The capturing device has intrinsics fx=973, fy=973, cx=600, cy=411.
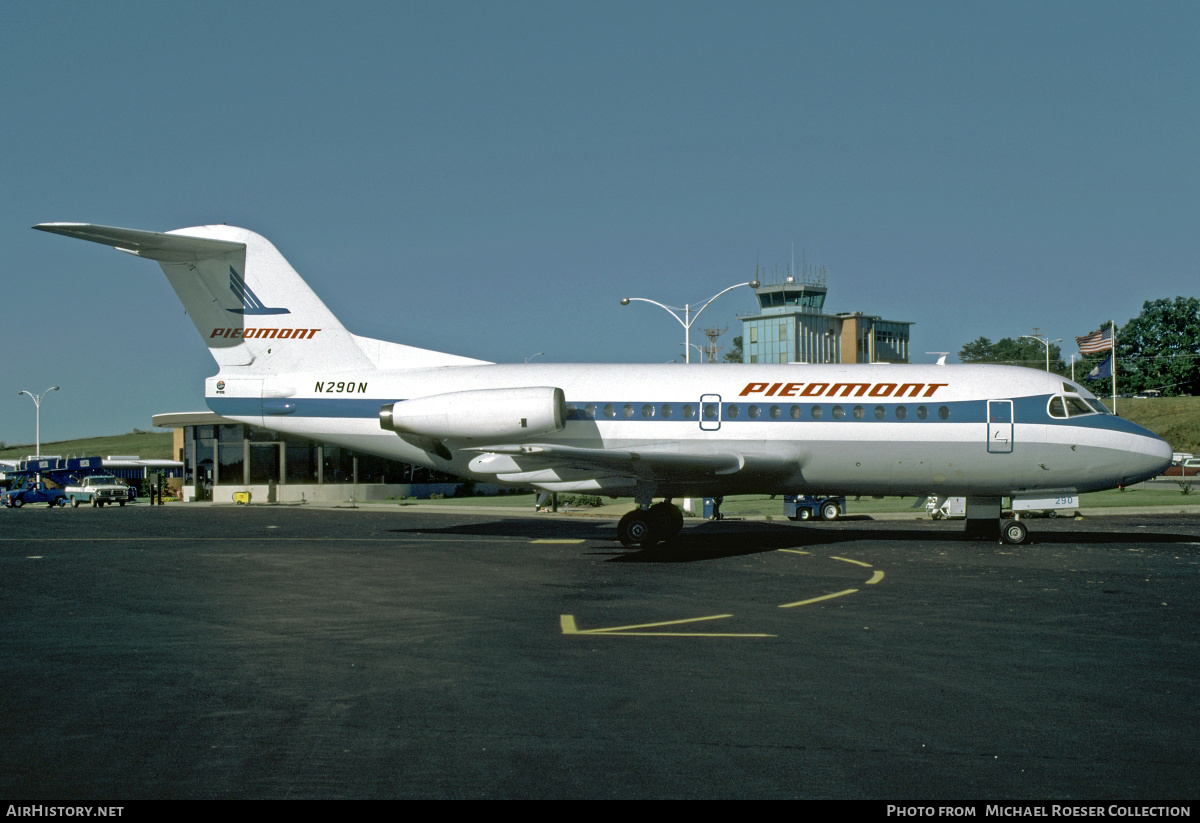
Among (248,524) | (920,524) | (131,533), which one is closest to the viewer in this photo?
(131,533)

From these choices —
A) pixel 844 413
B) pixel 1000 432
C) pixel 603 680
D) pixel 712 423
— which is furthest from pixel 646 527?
pixel 603 680

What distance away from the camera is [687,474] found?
70.6 ft

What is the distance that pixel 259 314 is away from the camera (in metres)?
24.6

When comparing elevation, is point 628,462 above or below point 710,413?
below

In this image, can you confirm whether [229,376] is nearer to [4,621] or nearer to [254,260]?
[254,260]

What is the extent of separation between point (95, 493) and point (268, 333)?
35.5m

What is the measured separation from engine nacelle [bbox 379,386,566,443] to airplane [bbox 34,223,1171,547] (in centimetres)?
3

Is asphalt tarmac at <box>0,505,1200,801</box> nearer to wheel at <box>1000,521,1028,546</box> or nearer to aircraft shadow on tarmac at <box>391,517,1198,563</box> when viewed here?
aircraft shadow on tarmac at <box>391,517,1198,563</box>

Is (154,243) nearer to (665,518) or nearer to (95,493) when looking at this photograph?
(665,518)

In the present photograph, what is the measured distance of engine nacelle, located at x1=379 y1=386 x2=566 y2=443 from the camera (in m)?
22.0

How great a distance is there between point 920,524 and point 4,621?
83.5 feet

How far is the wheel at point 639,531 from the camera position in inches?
854

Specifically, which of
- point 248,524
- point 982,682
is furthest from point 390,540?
point 982,682

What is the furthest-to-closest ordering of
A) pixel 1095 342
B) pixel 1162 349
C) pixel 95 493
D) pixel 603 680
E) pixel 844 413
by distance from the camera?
pixel 1162 349 < pixel 1095 342 < pixel 95 493 < pixel 844 413 < pixel 603 680
